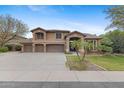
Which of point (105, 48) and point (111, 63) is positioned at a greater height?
point (105, 48)

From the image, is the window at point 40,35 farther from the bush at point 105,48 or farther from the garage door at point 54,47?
the bush at point 105,48

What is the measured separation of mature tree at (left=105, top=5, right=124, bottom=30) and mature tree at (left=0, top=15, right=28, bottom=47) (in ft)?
67.5

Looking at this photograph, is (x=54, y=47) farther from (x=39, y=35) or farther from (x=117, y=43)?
(x=117, y=43)

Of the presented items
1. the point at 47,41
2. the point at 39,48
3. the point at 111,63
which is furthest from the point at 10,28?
the point at 111,63

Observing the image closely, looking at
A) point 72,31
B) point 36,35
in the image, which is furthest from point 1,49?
point 72,31

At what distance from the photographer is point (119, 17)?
957 inches

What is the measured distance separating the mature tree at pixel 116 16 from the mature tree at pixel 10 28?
67.5 feet

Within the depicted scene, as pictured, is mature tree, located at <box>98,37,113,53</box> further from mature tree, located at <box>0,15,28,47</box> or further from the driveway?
mature tree, located at <box>0,15,28,47</box>

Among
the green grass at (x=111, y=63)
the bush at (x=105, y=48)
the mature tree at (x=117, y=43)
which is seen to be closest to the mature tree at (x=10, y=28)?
the bush at (x=105, y=48)

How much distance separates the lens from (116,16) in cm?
2459

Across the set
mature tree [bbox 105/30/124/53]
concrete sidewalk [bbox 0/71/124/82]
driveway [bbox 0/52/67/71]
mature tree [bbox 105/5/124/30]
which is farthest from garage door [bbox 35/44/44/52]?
concrete sidewalk [bbox 0/71/124/82]

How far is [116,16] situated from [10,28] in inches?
933
